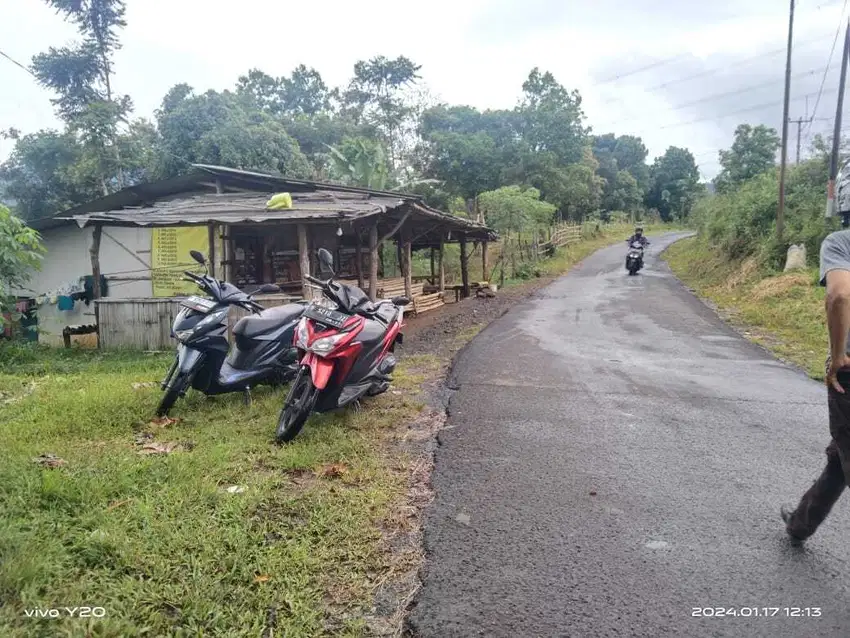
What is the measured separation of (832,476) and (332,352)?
9.57 feet

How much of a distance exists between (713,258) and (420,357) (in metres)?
15.7

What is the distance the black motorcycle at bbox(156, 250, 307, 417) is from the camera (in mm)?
4539

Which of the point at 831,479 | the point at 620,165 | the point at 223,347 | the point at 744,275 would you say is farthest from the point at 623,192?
the point at 831,479

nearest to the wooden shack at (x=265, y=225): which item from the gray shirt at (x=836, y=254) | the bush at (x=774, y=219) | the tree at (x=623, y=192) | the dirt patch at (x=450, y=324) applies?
the dirt patch at (x=450, y=324)

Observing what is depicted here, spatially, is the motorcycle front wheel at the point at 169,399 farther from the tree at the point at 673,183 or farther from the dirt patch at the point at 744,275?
the tree at the point at 673,183

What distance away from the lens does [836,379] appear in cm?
229

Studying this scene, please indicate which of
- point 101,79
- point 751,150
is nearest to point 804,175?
point 751,150

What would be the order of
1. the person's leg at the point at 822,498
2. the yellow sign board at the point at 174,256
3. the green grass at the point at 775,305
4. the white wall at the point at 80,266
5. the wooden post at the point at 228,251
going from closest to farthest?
1. the person's leg at the point at 822,498
2. the green grass at the point at 775,305
3. the wooden post at the point at 228,251
4. the yellow sign board at the point at 174,256
5. the white wall at the point at 80,266

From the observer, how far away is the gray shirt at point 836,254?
2.25 metres

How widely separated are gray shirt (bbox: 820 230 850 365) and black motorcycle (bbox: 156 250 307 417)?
4.04 m

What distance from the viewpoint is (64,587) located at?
2104 millimetres

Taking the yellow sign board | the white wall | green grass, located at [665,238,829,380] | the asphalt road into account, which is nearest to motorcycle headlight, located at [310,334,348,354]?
the asphalt road

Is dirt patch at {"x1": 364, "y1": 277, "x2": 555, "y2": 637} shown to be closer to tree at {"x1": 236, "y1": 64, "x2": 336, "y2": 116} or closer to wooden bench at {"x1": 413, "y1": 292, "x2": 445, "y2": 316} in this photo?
wooden bench at {"x1": 413, "y1": 292, "x2": 445, "y2": 316}

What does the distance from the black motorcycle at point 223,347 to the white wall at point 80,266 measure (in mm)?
9459
